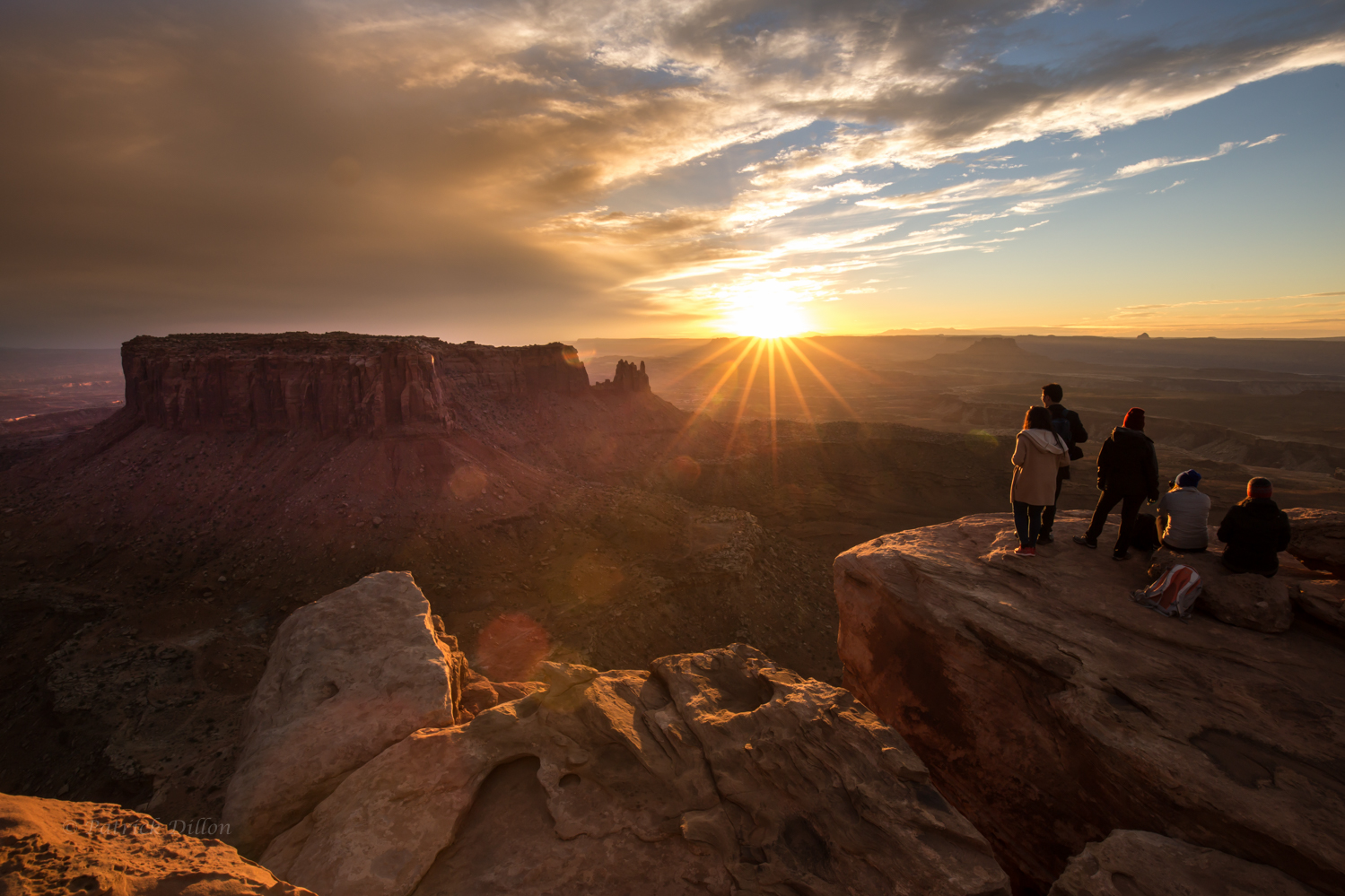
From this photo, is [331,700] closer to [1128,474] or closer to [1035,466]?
[1035,466]

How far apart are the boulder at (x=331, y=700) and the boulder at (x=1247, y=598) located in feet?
38.3

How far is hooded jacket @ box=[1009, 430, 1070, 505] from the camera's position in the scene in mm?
8602

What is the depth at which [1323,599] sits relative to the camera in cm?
664

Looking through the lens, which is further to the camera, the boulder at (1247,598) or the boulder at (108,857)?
the boulder at (1247,598)

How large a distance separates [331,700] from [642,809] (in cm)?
511

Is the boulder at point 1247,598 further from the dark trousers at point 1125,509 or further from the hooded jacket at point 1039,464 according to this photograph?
the hooded jacket at point 1039,464

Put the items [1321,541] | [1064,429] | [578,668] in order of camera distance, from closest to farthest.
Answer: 1. [1321,541]
2. [578,668]
3. [1064,429]

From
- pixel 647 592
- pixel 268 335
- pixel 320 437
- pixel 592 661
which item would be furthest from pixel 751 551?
→ pixel 268 335

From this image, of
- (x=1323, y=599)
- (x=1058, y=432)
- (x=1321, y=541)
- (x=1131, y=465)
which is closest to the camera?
(x=1323, y=599)

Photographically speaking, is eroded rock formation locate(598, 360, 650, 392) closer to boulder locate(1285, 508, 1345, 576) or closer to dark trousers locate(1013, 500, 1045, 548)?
dark trousers locate(1013, 500, 1045, 548)

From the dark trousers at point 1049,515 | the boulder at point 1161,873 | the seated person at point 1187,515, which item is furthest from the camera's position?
the dark trousers at point 1049,515

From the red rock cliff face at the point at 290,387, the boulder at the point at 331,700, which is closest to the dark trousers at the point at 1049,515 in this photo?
the boulder at the point at 331,700

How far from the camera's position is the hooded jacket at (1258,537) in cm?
689

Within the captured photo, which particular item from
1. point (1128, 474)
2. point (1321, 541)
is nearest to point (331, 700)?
point (1128, 474)
